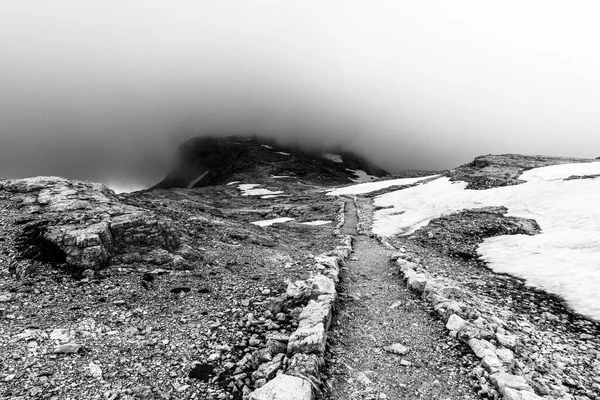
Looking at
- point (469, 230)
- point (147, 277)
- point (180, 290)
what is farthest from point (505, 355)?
point (469, 230)

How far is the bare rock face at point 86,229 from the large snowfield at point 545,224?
753 inches

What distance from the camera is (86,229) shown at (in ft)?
46.4

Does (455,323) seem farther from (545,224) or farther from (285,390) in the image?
(545,224)

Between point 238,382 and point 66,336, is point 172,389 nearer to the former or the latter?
point 238,382

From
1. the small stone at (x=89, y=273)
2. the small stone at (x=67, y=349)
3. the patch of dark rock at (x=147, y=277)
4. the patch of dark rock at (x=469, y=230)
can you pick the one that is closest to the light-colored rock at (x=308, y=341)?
the small stone at (x=67, y=349)

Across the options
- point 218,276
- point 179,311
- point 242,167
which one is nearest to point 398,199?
point 218,276

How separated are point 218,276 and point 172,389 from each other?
24.6ft

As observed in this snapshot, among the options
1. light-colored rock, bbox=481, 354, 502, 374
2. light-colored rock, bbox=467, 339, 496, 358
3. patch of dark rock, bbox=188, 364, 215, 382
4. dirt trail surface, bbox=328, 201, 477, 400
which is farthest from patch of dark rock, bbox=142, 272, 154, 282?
light-colored rock, bbox=481, 354, 502, 374

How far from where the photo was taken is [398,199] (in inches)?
2005

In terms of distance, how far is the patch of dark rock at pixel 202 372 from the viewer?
805 cm

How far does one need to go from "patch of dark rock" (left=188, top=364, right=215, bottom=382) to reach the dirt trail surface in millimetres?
3186

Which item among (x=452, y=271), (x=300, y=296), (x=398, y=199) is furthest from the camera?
(x=398, y=199)

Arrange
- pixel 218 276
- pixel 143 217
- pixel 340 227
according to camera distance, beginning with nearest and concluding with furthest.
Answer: pixel 218 276
pixel 143 217
pixel 340 227

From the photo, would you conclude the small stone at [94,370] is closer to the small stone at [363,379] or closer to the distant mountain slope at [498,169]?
the small stone at [363,379]
